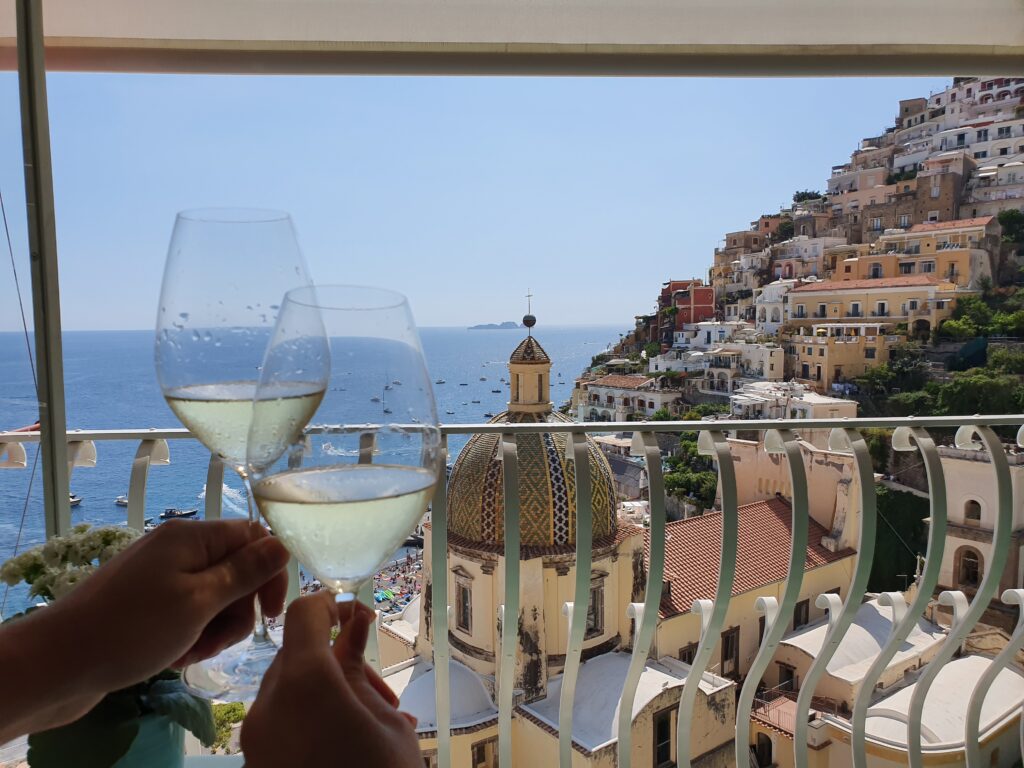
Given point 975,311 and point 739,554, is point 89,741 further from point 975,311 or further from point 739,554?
point 975,311

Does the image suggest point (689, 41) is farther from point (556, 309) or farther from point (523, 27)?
point (556, 309)

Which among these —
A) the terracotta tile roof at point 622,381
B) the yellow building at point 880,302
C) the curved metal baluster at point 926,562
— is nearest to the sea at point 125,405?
the curved metal baluster at point 926,562

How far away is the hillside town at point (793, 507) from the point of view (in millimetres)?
6285

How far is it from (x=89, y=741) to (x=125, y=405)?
4941 centimetres

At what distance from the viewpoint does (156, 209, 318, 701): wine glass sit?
83cm

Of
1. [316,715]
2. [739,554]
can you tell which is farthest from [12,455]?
[739,554]

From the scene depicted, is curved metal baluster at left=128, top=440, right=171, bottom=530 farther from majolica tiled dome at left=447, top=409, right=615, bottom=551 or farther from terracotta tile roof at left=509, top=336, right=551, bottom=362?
terracotta tile roof at left=509, top=336, right=551, bottom=362

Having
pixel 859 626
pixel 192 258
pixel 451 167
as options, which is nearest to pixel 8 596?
pixel 192 258

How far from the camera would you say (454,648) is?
1627 cm

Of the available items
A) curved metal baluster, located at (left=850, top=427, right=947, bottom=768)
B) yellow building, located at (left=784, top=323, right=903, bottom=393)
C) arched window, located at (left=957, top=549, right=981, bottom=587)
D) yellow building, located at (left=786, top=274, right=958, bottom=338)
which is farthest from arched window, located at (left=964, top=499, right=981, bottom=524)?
yellow building, located at (left=786, top=274, right=958, bottom=338)

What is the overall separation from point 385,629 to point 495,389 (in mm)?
56992

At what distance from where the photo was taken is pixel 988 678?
1993mm

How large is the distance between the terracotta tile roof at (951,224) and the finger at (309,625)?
53.8m

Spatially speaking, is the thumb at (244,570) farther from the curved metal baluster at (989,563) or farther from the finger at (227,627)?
the curved metal baluster at (989,563)
